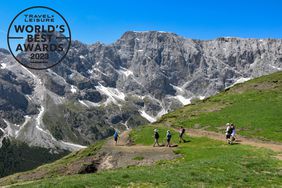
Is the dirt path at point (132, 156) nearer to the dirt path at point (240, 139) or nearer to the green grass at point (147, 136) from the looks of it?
the green grass at point (147, 136)

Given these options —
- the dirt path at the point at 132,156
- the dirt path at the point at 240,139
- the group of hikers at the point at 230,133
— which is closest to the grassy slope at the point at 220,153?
the group of hikers at the point at 230,133

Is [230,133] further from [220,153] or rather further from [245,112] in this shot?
[245,112]

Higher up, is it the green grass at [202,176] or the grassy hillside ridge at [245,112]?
the grassy hillside ridge at [245,112]

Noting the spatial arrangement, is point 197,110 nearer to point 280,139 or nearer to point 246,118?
point 246,118

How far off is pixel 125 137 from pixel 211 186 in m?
50.5

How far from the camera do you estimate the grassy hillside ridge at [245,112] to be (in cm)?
A: 7194

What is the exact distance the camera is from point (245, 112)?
82.4m

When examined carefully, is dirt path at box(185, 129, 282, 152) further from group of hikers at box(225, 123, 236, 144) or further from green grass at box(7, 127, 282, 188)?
green grass at box(7, 127, 282, 188)

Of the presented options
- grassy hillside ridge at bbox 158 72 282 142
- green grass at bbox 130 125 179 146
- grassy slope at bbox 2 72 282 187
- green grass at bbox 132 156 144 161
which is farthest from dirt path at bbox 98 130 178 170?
grassy hillside ridge at bbox 158 72 282 142

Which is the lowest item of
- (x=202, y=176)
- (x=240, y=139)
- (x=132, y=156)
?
(x=132, y=156)

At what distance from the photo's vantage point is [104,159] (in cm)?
5594

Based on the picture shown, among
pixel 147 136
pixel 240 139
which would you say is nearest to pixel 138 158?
pixel 147 136

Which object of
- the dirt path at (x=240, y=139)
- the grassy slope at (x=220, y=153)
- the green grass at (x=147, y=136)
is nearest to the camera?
the grassy slope at (x=220, y=153)

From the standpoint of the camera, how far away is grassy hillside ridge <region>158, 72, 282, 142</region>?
71.9m
